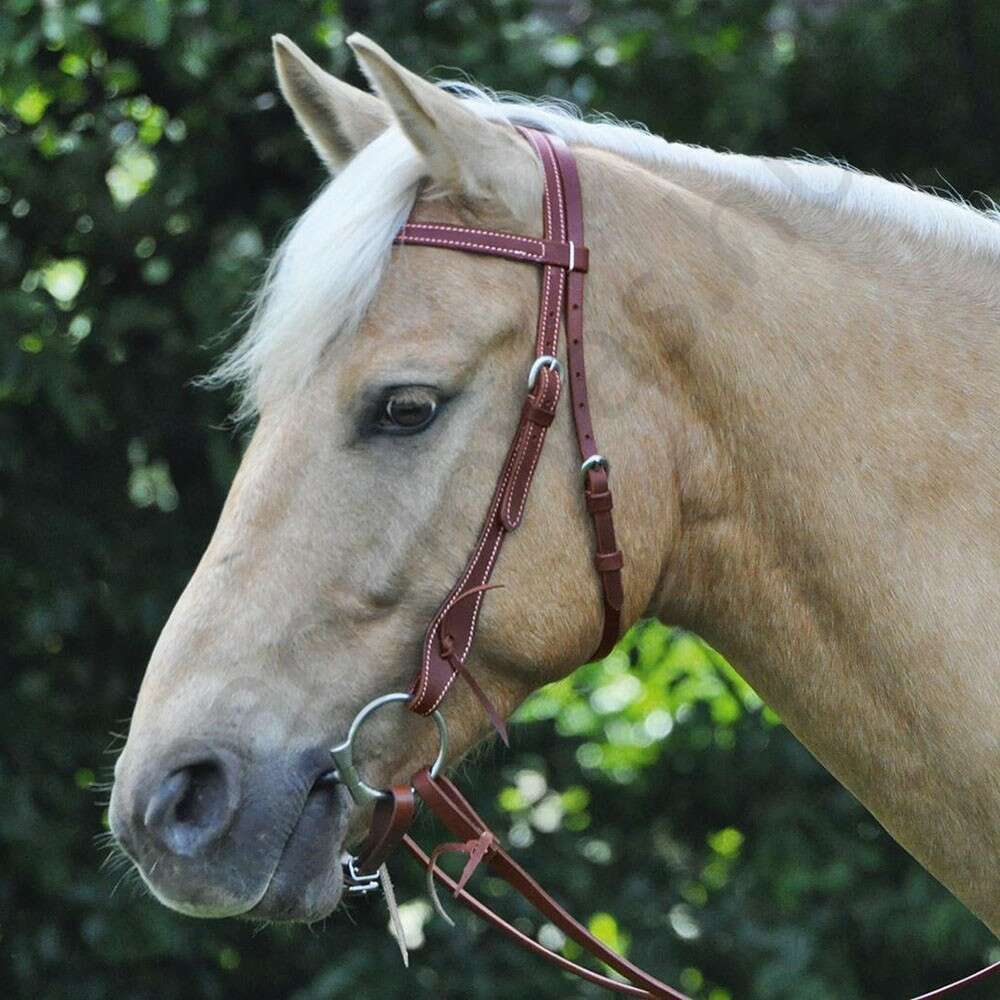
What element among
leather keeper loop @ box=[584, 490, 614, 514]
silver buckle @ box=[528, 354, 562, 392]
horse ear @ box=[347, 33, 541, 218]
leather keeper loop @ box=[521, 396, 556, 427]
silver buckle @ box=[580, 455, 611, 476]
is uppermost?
horse ear @ box=[347, 33, 541, 218]

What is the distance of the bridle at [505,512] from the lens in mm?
1812

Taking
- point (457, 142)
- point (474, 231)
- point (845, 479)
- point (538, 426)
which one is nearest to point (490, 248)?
point (474, 231)

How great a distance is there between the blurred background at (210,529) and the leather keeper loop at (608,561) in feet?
5.90

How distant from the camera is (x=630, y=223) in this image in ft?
6.28

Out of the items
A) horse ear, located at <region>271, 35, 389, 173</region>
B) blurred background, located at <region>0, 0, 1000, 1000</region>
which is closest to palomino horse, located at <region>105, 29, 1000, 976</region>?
horse ear, located at <region>271, 35, 389, 173</region>

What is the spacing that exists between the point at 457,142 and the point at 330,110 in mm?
373

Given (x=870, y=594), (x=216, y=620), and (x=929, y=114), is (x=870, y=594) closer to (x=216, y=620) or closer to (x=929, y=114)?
(x=216, y=620)

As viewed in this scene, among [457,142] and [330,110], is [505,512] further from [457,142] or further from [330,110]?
[330,110]

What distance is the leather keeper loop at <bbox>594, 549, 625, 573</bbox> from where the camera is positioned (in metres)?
1.86

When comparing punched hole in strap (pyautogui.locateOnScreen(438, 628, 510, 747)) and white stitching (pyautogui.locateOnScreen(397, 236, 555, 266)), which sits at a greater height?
white stitching (pyautogui.locateOnScreen(397, 236, 555, 266))

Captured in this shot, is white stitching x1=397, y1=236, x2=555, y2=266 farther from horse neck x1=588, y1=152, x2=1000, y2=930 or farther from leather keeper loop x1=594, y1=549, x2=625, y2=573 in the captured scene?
leather keeper loop x1=594, y1=549, x2=625, y2=573

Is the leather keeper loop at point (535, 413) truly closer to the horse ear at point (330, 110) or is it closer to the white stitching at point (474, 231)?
the white stitching at point (474, 231)

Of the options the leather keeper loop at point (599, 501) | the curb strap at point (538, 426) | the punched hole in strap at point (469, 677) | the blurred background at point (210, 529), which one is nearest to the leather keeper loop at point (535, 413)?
the curb strap at point (538, 426)

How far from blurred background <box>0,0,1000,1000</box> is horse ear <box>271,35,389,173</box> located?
4.36ft
